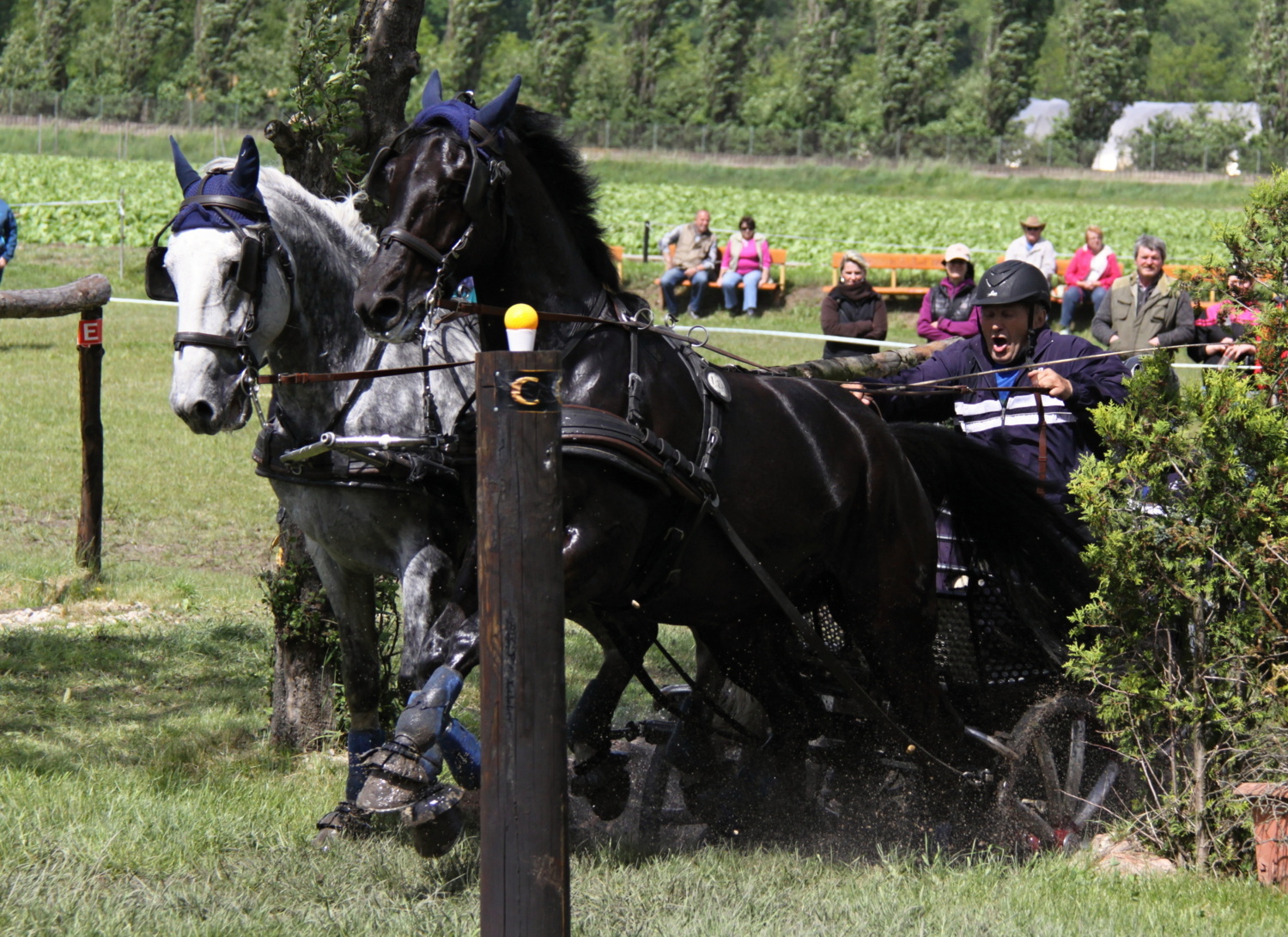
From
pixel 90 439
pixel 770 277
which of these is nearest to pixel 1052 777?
pixel 90 439

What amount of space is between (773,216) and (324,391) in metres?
32.0

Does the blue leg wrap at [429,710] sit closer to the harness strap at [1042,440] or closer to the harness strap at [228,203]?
the harness strap at [228,203]

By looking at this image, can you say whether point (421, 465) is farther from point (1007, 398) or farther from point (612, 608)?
point (1007, 398)

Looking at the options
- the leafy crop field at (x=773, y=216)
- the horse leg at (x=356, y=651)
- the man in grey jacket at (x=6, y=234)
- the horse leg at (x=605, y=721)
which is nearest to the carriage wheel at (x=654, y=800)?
the horse leg at (x=605, y=721)

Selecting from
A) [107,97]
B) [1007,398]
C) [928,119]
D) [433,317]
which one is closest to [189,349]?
[433,317]

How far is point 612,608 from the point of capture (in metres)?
4.11

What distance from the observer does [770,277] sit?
2300 cm

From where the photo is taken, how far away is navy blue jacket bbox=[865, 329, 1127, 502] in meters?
5.20

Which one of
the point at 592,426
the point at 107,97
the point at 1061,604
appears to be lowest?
the point at 1061,604

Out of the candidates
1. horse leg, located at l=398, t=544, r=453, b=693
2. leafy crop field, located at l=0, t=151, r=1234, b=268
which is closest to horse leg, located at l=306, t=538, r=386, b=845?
horse leg, located at l=398, t=544, r=453, b=693

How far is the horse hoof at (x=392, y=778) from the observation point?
11.2 feet

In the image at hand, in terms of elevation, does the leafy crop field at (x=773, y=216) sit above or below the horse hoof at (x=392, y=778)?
above

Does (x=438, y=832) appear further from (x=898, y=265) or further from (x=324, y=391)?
(x=898, y=265)

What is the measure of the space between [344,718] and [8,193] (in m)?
31.4
